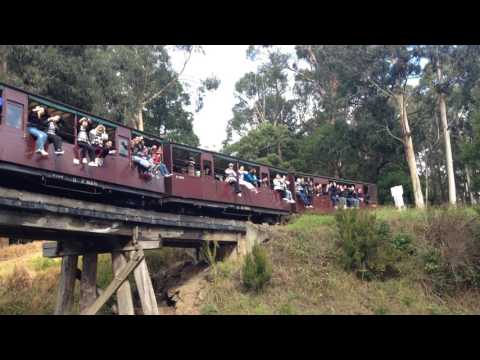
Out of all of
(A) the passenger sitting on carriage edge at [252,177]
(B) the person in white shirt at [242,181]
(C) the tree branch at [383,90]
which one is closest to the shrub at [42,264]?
(B) the person in white shirt at [242,181]

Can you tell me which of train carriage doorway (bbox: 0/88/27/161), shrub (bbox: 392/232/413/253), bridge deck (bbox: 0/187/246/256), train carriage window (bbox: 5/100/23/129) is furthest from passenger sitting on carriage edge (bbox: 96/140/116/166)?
shrub (bbox: 392/232/413/253)

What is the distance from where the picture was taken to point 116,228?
13250mm

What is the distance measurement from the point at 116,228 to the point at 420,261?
32.4 ft

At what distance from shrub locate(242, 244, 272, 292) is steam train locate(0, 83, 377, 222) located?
2.52 metres

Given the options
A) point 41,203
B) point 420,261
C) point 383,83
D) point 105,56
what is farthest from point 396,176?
point 41,203

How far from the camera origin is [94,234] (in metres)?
13.1

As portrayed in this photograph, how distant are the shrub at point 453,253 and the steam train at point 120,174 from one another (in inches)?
246

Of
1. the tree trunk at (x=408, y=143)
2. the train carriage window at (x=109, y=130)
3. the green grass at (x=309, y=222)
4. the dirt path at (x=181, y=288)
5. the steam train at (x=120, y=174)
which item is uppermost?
the tree trunk at (x=408, y=143)

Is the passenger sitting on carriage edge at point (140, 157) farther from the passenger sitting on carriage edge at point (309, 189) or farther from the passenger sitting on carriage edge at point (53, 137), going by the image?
the passenger sitting on carriage edge at point (309, 189)

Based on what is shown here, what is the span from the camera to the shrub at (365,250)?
1625cm

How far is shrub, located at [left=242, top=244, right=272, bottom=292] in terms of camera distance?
15.2 metres

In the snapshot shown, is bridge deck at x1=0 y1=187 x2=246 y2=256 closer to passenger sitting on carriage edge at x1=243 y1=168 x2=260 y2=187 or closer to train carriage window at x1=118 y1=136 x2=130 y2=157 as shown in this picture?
train carriage window at x1=118 y1=136 x2=130 y2=157

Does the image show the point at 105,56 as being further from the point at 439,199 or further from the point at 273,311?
the point at 439,199

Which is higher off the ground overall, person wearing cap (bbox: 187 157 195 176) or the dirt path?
person wearing cap (bbox: 187 157 195 176)
